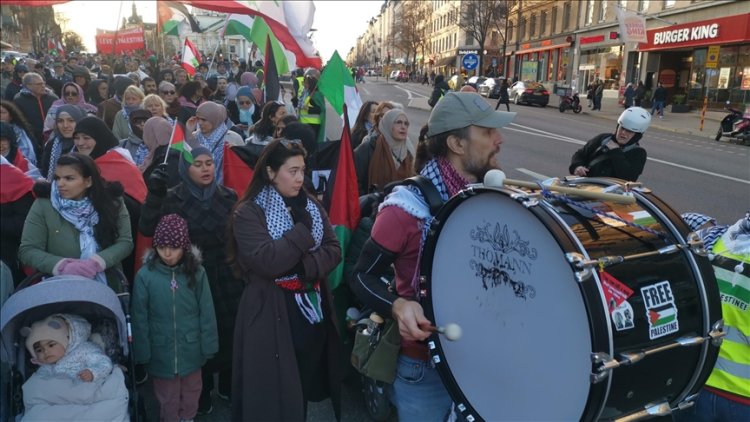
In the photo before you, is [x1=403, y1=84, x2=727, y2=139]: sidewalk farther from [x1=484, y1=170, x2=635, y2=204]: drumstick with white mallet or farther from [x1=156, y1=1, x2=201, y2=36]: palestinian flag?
[x1=484, y1=170, x2=635, y2=204]: drumstick with white mallet

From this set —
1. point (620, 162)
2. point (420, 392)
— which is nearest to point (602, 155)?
point (620, 162)

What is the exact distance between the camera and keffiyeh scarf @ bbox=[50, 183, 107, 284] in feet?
10.7

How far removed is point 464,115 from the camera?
7.23 feet

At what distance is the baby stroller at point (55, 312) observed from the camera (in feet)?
8.95

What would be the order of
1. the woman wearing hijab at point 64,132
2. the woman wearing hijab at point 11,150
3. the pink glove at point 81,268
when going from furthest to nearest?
the woman wearing hijab at point 64,132 → the woman wearing hijab at point 11,150 → the pink glove at point 81,268

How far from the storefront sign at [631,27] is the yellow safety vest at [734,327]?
1019 inches

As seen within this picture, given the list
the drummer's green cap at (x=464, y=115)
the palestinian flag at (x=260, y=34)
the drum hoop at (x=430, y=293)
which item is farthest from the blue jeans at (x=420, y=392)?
the palestinian flag at (x=260, y=34)

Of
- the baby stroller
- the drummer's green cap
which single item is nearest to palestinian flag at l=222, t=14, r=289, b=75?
the baby stroller

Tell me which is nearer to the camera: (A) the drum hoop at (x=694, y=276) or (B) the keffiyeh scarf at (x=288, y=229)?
(A) the drum hoop at (x=694, y=276)

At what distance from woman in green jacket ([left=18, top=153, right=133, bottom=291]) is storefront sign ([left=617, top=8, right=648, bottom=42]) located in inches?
1033

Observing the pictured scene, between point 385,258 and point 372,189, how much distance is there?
2935mm

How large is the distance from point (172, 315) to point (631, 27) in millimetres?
27030

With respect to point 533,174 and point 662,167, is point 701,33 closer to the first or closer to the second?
point 662,167

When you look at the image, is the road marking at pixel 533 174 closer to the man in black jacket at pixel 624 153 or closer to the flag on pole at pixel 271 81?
the flag on pole at pixel 271 81
